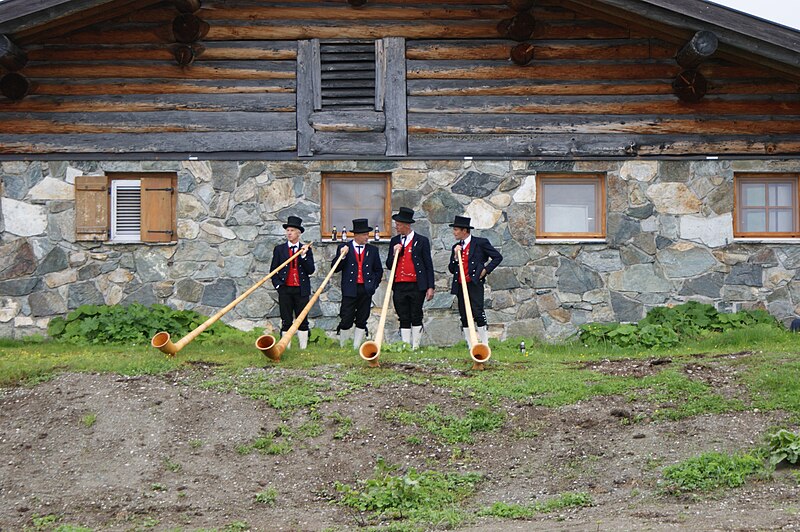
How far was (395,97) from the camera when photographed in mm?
13742

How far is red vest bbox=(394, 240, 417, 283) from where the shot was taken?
12.6 m

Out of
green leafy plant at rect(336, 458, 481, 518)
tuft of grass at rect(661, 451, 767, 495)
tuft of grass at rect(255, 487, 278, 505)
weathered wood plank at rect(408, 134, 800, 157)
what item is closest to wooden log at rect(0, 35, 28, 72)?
weathered wood plank at rect(408, 134, 800, 157)

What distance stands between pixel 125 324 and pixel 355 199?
10.3 feet

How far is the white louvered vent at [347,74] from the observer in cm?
1375

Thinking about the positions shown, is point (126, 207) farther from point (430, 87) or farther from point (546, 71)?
point (546, 71)

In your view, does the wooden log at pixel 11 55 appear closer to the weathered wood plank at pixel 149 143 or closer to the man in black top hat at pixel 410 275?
the weathered wood plank at pixel 149 143

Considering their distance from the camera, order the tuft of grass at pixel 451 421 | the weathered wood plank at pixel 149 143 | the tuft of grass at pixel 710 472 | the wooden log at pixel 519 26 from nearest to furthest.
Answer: the tuft of grass at pixel 710 472 → the tuft of grass at pixel 451 421 → the wooden log at pixel 519 26 → the weathered wood plank at pixel 149 143

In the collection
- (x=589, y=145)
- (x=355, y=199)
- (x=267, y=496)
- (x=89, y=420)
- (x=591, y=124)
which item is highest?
(x=591, y=124)

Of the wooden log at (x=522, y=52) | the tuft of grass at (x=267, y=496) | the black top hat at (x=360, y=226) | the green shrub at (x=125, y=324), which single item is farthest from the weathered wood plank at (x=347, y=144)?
the tuft of grass at (x=267, y=496)

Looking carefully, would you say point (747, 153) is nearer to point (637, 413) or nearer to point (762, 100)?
point (762, 100)

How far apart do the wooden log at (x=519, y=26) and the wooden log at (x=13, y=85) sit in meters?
5.87

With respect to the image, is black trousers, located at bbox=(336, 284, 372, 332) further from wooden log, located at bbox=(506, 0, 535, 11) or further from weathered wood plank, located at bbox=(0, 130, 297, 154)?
wooden log, located at bbox=(506, 0, 535, 11)

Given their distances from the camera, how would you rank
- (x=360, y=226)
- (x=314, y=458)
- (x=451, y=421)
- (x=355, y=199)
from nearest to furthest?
(x=314, y=458) < (x=451, y=421) < (x=360, y=226) < (x=355, y=199)

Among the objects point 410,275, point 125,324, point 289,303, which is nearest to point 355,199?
point 410,275
